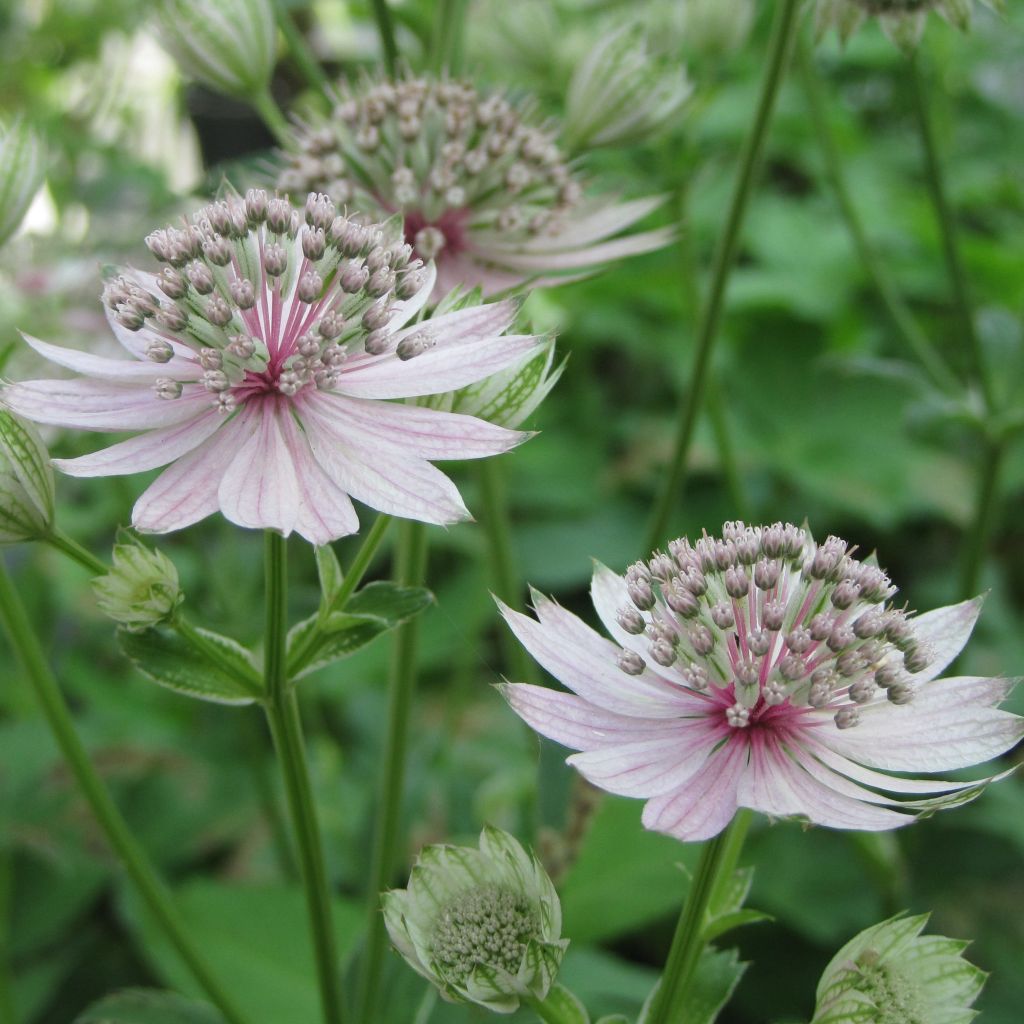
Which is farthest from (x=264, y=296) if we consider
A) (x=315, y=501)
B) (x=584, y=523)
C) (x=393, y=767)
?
(x=584, y=523)

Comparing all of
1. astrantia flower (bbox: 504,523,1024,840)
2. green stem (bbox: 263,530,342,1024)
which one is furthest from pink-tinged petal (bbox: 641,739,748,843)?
green stem (bbox: 263,530,342,1024)

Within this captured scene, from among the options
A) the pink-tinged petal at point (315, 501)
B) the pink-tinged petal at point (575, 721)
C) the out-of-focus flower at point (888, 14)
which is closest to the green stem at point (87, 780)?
the pink-tinged petal at point (315, 501)

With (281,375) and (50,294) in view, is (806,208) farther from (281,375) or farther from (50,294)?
(281,375)

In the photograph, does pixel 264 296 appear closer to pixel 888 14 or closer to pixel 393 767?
pixel 393 767

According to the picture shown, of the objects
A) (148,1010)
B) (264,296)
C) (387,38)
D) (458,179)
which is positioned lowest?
(148,1010)

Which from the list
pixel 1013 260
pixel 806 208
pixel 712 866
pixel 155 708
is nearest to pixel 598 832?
pixel 712 866

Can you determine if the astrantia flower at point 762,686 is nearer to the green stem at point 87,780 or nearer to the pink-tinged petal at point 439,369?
the pink-tinged petal at point 439,369
